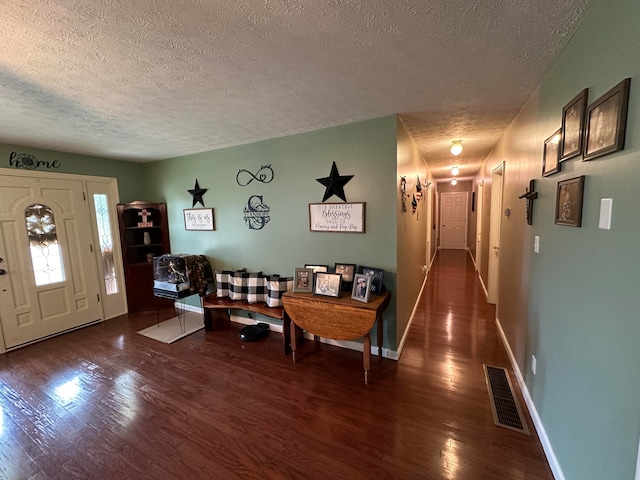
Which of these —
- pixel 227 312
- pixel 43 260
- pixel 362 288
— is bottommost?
pixel 227 312

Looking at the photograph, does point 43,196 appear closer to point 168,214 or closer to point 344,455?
point 168,214

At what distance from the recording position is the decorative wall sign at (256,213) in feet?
10.3

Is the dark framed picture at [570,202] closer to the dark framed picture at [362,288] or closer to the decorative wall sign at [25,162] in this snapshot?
the dark framed picture at [362,288]

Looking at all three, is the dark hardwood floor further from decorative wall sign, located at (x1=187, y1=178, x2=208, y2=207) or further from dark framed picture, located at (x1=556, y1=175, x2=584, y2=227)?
decorative wall sign, located at (x1=187, y1=178, x2=208, y2=207)

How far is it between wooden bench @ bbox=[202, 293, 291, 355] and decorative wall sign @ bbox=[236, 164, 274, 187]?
4.82ft

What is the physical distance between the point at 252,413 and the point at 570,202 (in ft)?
7.74

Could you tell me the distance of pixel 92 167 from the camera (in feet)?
11.7

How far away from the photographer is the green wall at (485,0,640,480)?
868mm

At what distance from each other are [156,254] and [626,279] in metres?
4.93

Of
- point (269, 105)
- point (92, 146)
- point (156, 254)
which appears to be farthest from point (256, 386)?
point (92, 146)

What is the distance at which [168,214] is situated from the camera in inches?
157

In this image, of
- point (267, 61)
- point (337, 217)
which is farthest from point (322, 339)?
point (267, 61)

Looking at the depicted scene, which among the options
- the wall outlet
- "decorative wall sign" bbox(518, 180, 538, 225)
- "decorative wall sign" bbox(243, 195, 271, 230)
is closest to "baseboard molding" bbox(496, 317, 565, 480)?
the wall outlet

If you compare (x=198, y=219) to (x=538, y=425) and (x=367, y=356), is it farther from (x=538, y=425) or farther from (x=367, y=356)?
(x=538, y=425)
